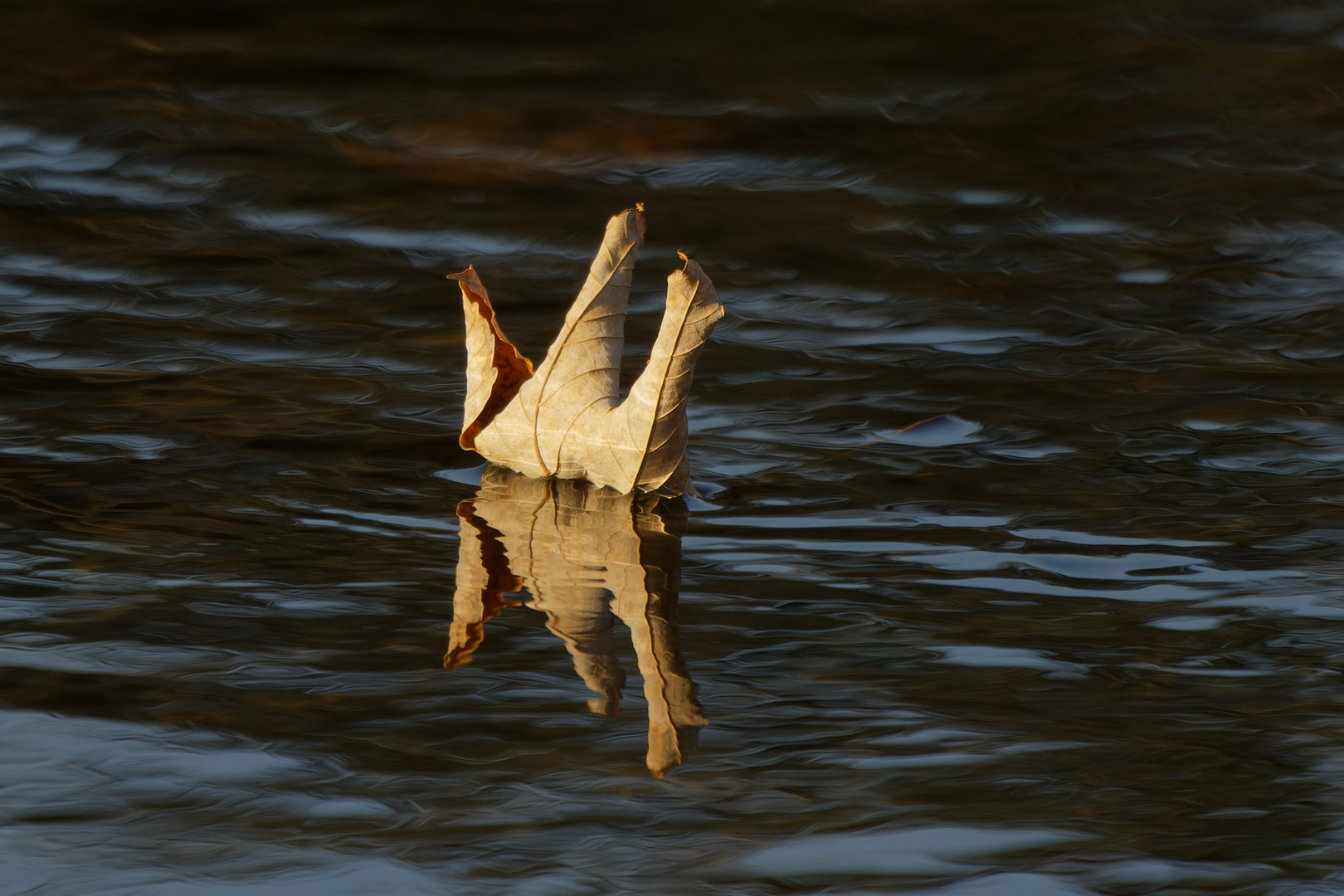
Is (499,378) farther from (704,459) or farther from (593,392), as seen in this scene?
(704,459)

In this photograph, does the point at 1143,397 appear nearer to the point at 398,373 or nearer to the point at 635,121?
the point at 398,373

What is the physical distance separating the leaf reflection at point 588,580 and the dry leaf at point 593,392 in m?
0.05

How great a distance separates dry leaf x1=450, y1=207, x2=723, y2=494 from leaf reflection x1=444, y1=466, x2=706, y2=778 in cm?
5

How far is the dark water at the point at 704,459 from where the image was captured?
1.34m

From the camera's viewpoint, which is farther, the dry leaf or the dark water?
the dry leaf

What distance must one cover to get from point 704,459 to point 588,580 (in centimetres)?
62

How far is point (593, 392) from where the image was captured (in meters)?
2.14

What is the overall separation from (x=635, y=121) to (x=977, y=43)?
1.13 meters

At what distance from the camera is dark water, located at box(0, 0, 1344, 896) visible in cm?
134

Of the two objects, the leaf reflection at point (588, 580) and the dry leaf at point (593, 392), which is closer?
the leaf reflection at point (588, 580)

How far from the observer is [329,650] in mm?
1648

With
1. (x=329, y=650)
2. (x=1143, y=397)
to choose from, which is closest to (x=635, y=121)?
(x=1143, y=397)

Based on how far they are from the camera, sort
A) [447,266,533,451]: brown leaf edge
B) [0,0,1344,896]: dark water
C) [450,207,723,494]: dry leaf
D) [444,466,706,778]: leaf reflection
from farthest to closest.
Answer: [447,266,533,451]: brown leaf edge < [450,207,723,494]: dry leaf < [444,466,706,778]: leaf reflection < [0,0,1344,896]: dark water

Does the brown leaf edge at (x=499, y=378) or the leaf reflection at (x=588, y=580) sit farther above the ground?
the brown leaf edge at (x=499, y=378)
